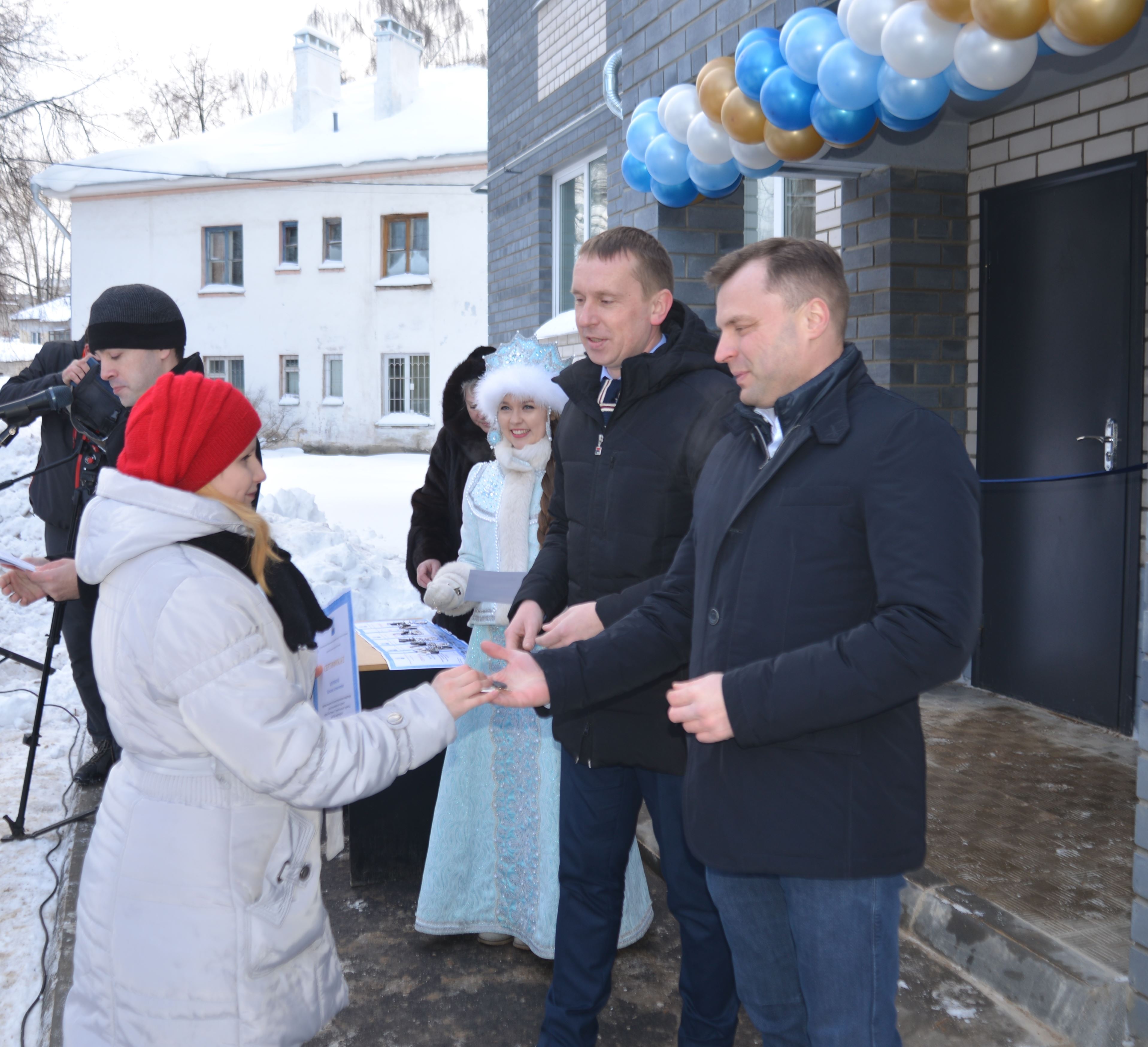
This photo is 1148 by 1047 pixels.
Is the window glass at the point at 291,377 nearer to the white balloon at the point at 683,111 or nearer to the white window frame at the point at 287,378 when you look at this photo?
the white window frame at the point at 287,378

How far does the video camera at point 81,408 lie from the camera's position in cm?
398

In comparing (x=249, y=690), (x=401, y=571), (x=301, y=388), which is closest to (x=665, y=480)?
(x=249, y=690)

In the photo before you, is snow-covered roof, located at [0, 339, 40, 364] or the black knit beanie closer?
the black knit beanie

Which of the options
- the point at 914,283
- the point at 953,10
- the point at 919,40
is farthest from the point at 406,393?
the point at 953,10

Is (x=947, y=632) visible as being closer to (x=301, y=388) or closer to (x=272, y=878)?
(x=272, y=878)

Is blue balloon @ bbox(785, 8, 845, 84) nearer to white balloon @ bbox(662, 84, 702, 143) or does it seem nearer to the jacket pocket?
white balloon @ bbox(662, 84, 702, 143)

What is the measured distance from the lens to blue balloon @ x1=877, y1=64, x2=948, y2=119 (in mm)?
3633

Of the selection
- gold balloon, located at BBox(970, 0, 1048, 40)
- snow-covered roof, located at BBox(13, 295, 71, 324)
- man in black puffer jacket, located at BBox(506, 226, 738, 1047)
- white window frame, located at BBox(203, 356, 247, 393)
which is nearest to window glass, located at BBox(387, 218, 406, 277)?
white window frame, located at BBox(203, 356, 247, 393)

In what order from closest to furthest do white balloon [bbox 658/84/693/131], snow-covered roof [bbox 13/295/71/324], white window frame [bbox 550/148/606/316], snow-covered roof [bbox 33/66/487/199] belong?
1. white balloon [bbox 658/84/693/131]
2. white window frame [bbox 550/148/606/316]
3. snow-covered roof [bbox 33/66/487/199]
4. snow-covered roof [bbox 13/295/71/324]

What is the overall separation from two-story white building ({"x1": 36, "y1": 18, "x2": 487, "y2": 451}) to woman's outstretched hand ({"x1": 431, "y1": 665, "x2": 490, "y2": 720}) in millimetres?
21134

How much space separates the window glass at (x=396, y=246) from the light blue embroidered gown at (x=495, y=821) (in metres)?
21.3

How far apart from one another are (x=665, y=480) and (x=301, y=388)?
23.2 meters

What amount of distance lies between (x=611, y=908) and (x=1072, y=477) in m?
2.64

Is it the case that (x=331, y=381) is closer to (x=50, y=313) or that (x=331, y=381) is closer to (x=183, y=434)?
(x=183, y=434)
